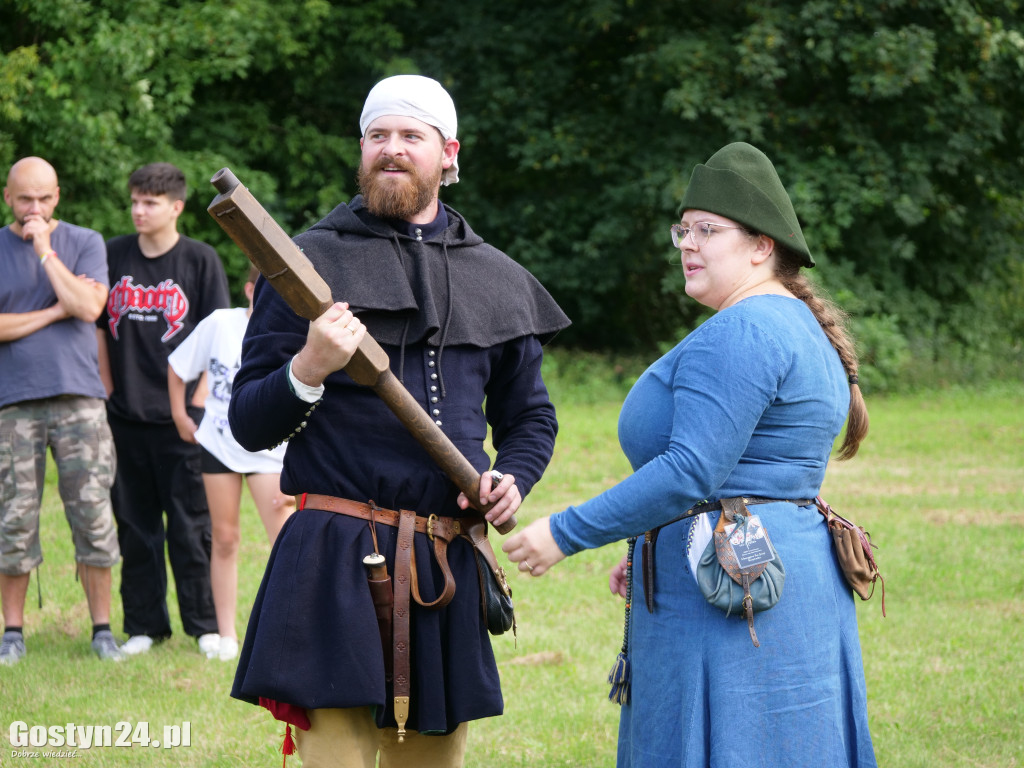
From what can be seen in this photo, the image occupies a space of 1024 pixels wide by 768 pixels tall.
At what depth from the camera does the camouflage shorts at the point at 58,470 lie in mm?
5816

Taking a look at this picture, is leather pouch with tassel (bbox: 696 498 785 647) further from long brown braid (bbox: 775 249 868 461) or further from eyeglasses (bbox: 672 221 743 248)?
eyeglasses (bbox: 672 221 743 248)

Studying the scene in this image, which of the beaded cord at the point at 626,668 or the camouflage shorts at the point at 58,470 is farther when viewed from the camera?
the camouflage shorts at the point at 58,470

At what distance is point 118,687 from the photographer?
18.2 feet

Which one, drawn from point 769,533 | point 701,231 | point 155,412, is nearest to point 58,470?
point 155,412

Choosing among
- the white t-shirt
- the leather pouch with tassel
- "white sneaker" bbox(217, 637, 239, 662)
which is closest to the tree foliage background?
the white t-shirt

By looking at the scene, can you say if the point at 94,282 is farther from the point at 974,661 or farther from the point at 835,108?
the point at 835,108

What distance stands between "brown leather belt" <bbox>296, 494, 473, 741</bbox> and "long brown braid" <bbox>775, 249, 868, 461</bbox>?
111cm

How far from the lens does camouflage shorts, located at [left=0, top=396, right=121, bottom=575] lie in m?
5.82

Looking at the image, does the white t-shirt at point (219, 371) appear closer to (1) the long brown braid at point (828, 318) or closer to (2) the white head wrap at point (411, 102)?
(2) the white head wrap at point (411, 102)

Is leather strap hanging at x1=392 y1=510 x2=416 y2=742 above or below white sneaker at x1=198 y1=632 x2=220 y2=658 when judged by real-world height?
above

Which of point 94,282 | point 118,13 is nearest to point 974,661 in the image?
point 94,282

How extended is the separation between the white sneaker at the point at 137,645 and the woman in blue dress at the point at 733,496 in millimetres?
3733

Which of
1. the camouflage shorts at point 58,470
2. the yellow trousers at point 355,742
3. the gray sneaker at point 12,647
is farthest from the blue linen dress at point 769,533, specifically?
the gray sneaker at point 12,647

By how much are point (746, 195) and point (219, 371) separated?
3.53m
